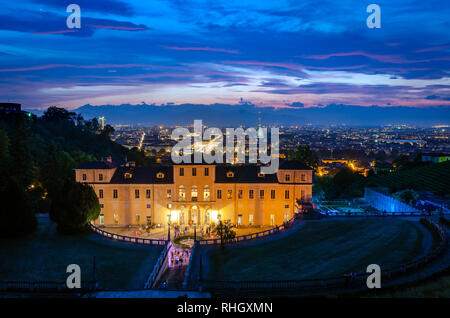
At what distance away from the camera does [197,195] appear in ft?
167

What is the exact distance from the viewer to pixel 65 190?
141ft

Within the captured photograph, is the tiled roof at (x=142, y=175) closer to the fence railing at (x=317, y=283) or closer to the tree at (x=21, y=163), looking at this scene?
the tree at (x=21, y=163)

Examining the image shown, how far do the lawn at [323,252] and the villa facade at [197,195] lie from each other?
9.65 meters

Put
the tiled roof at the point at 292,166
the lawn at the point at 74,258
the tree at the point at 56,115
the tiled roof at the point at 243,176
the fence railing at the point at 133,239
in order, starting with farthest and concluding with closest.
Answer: the tree at the point at 56,115 → the tiled roof at the point at 243,176 → the tiled roof at the point at 292,166 → the fence railing at the point at 133,239 → the lawn at the point at 74,258

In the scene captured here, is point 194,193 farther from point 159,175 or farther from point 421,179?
point 421,179

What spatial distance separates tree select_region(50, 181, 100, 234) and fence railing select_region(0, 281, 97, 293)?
1749 centimetres

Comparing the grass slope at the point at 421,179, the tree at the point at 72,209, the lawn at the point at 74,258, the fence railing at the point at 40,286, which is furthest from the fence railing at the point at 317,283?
the grass slope at the point at 421,179

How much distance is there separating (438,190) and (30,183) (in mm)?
83804

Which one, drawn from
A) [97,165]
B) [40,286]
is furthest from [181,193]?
[40,286]

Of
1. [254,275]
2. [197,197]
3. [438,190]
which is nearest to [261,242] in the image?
[254,275]

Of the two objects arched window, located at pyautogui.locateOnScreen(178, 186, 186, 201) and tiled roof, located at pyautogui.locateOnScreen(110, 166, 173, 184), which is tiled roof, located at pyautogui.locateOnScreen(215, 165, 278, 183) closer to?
arched window, located at pyautogui.locateOnScreen(178, 186, 186, 201)

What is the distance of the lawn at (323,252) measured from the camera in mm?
28672

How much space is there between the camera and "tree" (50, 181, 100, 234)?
41875 millimetres
